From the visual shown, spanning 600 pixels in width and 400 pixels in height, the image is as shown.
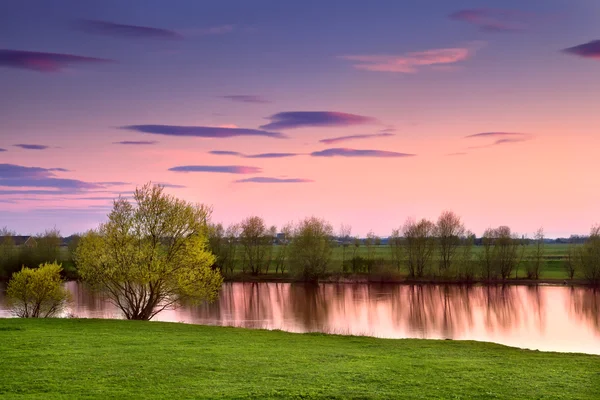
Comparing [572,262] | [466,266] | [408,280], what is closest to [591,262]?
[572,262]

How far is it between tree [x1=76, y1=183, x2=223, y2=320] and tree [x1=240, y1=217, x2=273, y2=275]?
5486cm

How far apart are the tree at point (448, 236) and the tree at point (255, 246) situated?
85.6 feet

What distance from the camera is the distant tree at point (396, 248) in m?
81.9

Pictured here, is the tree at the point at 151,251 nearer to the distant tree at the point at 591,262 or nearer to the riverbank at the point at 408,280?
the riverbank at the point at 408,280

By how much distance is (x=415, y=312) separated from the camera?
152ft

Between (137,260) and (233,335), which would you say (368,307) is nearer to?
(137,260)

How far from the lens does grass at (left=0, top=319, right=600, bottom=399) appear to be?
12844mm

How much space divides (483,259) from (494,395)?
68.3 meters

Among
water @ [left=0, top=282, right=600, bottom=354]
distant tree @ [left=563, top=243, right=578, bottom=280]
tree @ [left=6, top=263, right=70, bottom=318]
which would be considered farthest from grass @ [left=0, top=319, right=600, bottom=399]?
distant tree @ [left=563, top=243, right=578, bottom=280]

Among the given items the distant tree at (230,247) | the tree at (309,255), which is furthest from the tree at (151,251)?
the distant tree at (230,247)

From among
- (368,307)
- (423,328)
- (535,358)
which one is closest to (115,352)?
(535,358)

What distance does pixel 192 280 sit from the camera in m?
31.8

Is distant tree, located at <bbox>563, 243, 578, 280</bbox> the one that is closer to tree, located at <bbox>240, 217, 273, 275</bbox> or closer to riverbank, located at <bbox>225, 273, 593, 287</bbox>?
riverbank, located at <bbox>225, 273, 593, 287</bbox>

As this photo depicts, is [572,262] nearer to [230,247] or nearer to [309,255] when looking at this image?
[309,255]
